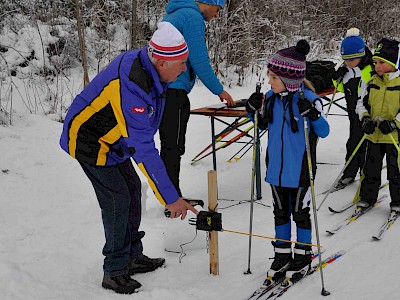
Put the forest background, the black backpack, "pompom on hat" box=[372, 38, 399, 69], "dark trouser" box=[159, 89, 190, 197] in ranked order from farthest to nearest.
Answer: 1. the forest background
2. the black backpack
3. "dark trouser" box=[159, 89, 190, 197]
4. "pompom on hat" box=[372, 38, 399, 69]

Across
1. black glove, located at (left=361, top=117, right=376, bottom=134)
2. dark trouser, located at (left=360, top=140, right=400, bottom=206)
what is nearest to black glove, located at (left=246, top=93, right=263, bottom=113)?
black glove, located at (left=361, top=117, right=376, bottom=134)

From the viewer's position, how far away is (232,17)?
9.91m

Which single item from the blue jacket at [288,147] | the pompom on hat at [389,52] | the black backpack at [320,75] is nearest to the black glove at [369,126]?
the pompom on hat at [389,52]

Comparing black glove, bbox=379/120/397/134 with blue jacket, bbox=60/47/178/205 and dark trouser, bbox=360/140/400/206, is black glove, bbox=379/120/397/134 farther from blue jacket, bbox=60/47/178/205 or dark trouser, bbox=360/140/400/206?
blue jacket, bbox=60/47/178/205

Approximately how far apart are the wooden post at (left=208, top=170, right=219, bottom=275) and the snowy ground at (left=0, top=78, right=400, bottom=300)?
0.28 ft

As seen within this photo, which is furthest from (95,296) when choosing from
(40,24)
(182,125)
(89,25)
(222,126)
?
(89,25)

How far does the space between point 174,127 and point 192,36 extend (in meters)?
0.83

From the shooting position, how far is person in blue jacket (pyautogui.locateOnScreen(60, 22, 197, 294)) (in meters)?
2.40

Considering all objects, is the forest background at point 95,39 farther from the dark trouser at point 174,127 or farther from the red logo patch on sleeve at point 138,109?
the red logo patch on sleeve at point 138,109

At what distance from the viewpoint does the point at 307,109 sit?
2.67 m

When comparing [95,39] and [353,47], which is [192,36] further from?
[95,39]

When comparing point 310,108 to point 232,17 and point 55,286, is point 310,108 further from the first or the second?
point 232,17

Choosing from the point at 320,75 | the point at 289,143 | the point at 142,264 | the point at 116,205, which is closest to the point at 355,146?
the point at 320,75

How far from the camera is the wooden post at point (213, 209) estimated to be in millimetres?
3002
